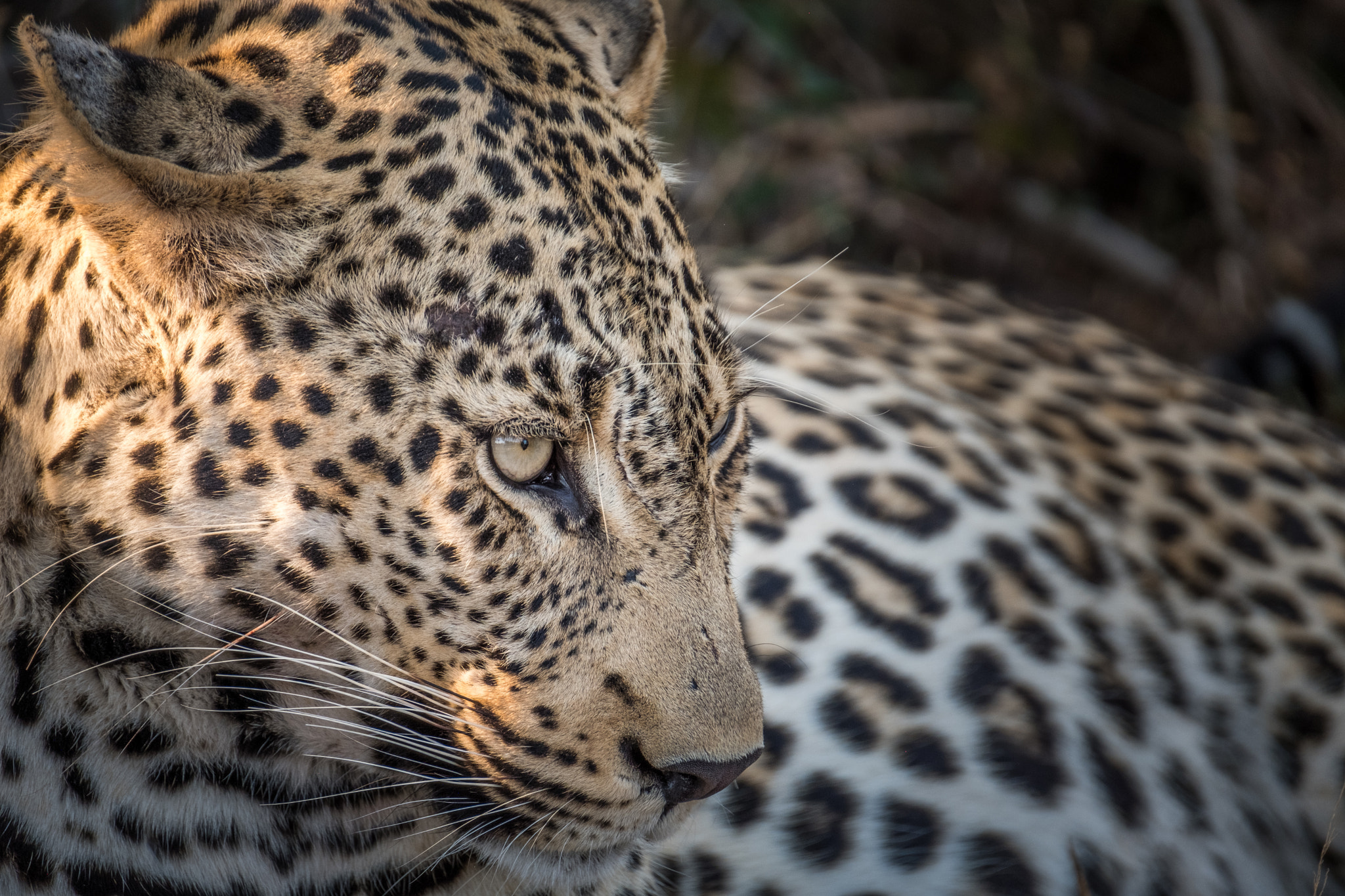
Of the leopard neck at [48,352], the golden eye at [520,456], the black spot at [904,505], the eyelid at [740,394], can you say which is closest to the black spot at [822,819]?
the black spot at [904,505]

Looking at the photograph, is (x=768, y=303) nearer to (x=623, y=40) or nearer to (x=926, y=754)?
(x=623, y=40)

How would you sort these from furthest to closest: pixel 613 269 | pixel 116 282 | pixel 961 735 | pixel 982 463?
pixel 982 463 < pixel 961 735 < pixel 613 269 < pixel 116 282

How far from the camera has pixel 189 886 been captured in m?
2.03

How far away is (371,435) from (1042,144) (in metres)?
4.54

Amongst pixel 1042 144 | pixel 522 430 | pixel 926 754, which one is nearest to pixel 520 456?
pixel 522 430

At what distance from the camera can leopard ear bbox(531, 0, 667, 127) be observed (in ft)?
7.93

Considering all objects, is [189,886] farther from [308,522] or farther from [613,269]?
[613,269]

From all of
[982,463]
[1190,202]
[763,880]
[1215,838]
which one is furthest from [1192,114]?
[763,880]

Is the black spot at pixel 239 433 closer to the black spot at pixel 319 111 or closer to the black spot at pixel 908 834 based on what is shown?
the black spot at pixel 319 111

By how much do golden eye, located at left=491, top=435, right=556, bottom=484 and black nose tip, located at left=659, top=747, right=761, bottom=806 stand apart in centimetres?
45

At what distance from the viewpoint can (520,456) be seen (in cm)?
189

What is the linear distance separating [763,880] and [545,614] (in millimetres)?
1126

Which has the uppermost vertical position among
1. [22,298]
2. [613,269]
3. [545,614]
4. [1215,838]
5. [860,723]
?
[613,269]

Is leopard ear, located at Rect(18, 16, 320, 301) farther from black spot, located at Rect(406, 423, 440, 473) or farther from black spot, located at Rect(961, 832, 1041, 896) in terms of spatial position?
black spot, located at Rect(961, 832, 1041, 896)
